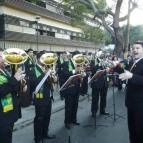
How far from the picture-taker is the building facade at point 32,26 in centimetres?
1575

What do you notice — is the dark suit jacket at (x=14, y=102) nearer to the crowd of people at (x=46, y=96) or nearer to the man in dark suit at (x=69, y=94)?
the crowd of people at (x=46, y=96)

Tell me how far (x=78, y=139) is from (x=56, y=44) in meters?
20.1

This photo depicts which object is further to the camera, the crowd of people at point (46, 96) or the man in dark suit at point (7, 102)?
the crowd of people at point (46, 96)

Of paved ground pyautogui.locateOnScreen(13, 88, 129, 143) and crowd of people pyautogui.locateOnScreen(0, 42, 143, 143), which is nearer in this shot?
crowd of people pyautogui.locateOnScreen(0, 42, 143, 143)

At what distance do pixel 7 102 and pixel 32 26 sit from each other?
1707 centimetres

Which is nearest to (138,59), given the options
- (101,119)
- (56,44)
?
(101,119)

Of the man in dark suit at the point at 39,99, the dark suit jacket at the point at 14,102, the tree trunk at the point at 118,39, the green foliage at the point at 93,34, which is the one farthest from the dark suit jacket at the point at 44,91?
the green foliage at the point at 93,34

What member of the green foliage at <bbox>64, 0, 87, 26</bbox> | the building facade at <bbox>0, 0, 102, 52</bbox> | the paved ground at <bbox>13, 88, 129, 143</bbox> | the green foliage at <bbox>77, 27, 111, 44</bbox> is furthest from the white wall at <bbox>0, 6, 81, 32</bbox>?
the paved ground at <bbox>13, 88, 129, 143</bbox>

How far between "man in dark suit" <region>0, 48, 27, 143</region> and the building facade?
41.5 feet

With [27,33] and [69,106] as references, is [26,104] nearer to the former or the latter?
[69,106]

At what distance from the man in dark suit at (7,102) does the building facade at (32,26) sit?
12641 millimetres

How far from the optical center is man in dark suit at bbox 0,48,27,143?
2.83 m

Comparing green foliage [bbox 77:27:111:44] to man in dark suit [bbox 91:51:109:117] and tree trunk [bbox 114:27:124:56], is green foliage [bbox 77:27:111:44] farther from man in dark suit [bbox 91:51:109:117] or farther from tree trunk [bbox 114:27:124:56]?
man in dark suit [bbox 91:51:109:117]

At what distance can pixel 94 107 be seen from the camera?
6.64 metres
